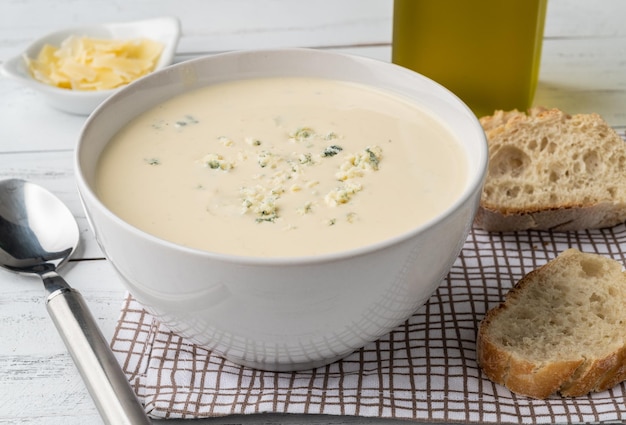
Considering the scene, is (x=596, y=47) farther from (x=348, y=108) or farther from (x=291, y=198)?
(x=291, y=198)

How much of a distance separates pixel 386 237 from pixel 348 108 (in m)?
0.52

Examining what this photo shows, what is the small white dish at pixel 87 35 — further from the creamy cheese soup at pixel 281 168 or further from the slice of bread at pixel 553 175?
the slice of bread at pixel 553 175

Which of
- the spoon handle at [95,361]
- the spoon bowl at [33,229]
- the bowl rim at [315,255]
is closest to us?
the bowl rim at [315,255]

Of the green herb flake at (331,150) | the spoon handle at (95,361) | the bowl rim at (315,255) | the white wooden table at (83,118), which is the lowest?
the white wooden table at (83,118)

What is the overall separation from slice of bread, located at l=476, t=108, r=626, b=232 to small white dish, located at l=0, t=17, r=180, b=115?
1064mm

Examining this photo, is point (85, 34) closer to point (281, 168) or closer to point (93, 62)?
point (93, 62)

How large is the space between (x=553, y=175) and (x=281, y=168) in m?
0.84

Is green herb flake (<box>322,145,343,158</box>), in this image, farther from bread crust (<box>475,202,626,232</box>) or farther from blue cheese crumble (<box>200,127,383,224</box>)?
bread crust (<box>475,202,626,232</box>)

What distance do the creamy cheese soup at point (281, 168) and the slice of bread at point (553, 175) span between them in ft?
1.19

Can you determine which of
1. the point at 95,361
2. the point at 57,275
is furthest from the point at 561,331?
the point at 57,275

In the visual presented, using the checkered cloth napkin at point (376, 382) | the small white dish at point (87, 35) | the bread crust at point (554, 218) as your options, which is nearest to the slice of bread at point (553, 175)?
the bread crust at point (554, 218)

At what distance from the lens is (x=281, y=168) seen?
5.51ft

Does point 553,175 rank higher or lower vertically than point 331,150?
lower

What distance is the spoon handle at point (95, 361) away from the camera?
1.45 meters
